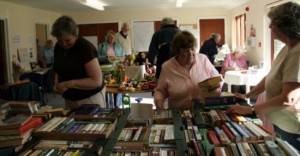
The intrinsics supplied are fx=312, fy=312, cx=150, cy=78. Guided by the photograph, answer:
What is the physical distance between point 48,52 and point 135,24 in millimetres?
2954

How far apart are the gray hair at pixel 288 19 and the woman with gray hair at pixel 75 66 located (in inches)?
48.9

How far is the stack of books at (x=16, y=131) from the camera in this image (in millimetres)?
1314

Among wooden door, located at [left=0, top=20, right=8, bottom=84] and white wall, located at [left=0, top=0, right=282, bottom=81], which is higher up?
white wall, located at [left=0, top=0, right=282, bottom=81]

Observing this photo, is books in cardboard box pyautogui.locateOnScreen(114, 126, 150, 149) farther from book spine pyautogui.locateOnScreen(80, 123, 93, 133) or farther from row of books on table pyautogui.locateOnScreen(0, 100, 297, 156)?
book spine pyautogui.locateOnScreen(80, 123, 93, 133)

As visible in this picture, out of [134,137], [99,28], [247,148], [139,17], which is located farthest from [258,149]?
[99,28]

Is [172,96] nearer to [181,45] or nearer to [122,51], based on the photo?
[181,45]

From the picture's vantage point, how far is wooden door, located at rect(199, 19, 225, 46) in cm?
984

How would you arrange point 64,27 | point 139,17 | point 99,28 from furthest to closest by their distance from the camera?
point 99,28 → point 139,17 → point 64,27

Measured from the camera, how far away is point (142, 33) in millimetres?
10070

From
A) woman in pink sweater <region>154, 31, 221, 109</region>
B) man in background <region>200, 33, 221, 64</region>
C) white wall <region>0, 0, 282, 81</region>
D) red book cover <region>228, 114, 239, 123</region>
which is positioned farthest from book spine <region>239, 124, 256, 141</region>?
man in background <region>200, 33, 221, 64</region>

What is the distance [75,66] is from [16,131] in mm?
984

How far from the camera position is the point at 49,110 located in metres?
1.84

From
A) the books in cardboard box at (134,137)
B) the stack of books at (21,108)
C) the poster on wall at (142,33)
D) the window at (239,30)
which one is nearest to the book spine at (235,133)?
the books in cardboard box at (134,137)

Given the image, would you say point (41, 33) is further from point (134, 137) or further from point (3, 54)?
point (134, 137)
